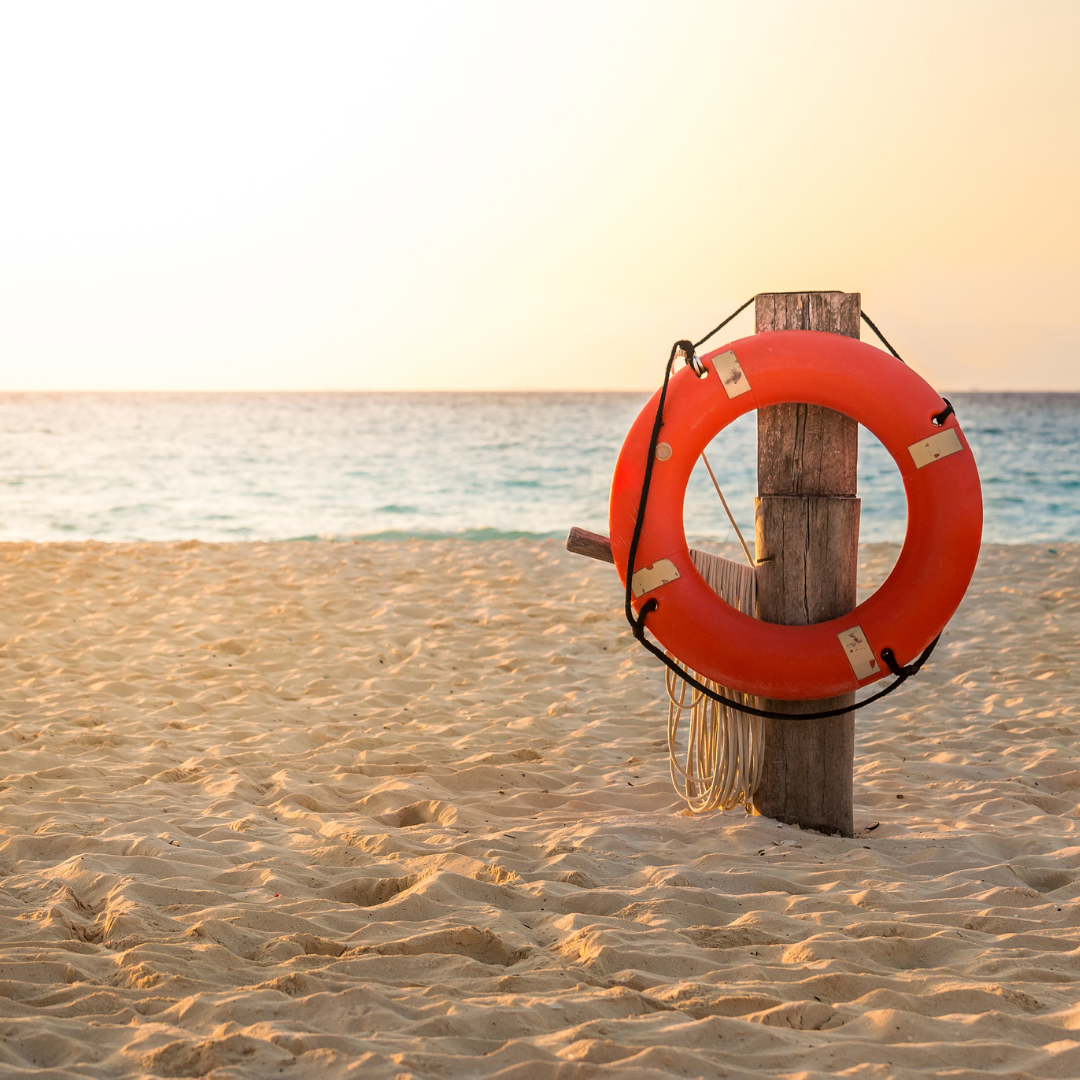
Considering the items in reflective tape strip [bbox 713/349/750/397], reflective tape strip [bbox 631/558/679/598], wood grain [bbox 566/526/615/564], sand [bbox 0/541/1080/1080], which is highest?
→ reflective tape strip [bbox 713/349/750/397]

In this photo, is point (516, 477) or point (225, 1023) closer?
point (225, 1023)

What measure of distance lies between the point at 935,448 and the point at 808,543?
13.8 inches

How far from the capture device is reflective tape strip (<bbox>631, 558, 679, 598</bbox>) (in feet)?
7.62

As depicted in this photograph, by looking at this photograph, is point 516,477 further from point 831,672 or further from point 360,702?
point 831,672

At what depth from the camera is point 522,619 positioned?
469cm

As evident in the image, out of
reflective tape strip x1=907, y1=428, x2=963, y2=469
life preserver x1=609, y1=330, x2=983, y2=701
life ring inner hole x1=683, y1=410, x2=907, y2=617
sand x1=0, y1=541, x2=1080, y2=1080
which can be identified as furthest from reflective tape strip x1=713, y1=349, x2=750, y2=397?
life ring inner hole x1=683, y1=410, x2=907, y2=617

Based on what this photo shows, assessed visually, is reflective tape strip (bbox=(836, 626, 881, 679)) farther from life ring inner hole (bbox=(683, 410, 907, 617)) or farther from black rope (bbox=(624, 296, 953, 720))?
life ring inner hole (bbox=(683, 410, 907, 617))

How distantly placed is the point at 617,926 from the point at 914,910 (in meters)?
Result: 0.59

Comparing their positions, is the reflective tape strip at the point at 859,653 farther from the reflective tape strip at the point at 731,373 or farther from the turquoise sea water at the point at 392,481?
the turquoise sea water at the point at 392,481

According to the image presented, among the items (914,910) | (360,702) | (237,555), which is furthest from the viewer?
(237,555)

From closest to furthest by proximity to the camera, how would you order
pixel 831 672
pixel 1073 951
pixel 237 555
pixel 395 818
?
pixel 1073 951
pixel 831 672
pixel 395 818
pixel 237 555

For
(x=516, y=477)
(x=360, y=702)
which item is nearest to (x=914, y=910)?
(x=360, y=702)

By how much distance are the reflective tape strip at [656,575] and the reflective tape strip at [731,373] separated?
418 millimetres

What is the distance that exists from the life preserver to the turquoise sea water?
6.28 meters
